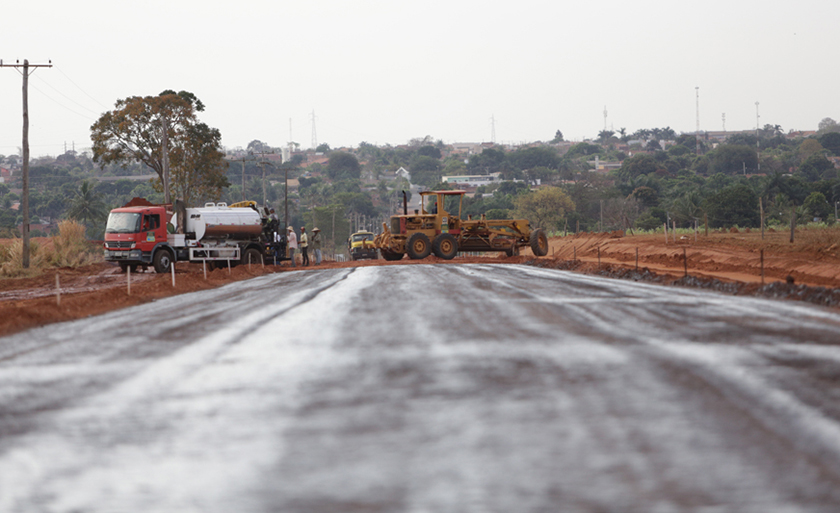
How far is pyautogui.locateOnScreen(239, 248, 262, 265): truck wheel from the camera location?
34.4 metres

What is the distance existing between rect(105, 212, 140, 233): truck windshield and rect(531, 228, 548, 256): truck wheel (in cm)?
1680

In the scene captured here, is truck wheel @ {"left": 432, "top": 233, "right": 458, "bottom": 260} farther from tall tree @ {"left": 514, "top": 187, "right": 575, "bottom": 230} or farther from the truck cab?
tall tree @ {"left": 514, "top": 187, "right": 575, "bottom": 230}

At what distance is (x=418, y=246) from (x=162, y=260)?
35.2 feet

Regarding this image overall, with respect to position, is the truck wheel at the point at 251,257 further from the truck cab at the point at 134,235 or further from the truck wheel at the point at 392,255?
the truck wheel at the point at 392,255

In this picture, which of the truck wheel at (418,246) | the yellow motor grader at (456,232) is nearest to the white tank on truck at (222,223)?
the yellow motor grader at (456,232)

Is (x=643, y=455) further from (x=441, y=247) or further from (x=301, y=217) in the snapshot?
(x=301, y=217)

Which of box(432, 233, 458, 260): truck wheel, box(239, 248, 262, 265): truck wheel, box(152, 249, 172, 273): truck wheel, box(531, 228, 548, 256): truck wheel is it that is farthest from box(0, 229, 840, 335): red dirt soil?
box(239, 248, 262, 265): truck wheel

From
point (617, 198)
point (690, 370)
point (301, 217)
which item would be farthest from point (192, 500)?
point (301, 217)

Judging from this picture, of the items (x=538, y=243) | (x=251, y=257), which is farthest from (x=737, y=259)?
(x=251, y=257)

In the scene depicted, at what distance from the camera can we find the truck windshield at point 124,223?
31.0 m

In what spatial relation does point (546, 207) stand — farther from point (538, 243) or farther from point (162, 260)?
point (162, 260)

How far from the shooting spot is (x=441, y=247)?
113 feet

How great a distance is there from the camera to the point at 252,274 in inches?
1138

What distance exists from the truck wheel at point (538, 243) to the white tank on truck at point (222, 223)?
12169mm
